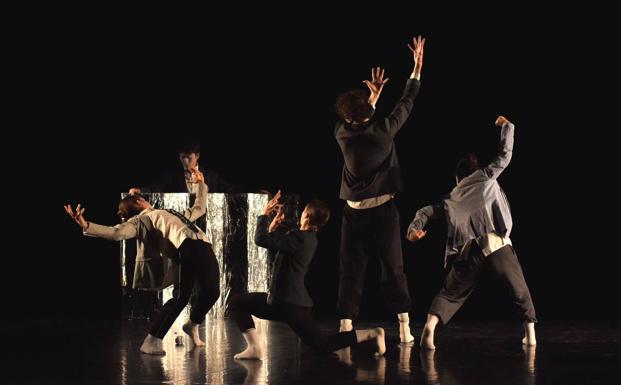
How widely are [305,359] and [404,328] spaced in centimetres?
69

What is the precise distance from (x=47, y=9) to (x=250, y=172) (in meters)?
1.81

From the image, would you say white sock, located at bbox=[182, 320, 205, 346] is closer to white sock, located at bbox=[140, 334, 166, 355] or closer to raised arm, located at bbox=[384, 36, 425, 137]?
white sock, located at bbox=[140, 334, 166, 355]

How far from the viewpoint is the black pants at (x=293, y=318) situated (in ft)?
14.5

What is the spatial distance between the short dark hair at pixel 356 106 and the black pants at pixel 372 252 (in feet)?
1.40

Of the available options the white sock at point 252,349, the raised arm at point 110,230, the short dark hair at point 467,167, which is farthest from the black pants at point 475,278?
the raised arm at point 110,230

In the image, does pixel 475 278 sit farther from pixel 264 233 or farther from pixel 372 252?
pixel 264 233

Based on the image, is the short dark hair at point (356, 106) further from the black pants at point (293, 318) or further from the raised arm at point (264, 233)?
the black pants at point (293, 318)

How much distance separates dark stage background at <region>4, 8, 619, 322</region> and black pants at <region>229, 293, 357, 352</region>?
235 cm

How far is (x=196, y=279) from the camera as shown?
4820 millimetres

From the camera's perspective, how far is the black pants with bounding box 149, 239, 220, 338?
4.75m

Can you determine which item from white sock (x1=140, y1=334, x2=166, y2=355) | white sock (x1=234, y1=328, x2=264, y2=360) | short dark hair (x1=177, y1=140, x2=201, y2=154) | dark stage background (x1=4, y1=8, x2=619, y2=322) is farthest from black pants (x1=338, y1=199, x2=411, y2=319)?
dark stage background (x1=4, y1=8, x2=619, y2=322)

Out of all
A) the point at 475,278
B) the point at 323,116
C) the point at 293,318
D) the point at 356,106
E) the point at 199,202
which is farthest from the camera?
the point at 323,116

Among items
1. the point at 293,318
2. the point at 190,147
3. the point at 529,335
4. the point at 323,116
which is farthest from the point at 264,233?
the point at 323,116

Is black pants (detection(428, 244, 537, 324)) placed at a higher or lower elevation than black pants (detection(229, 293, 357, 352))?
higher
